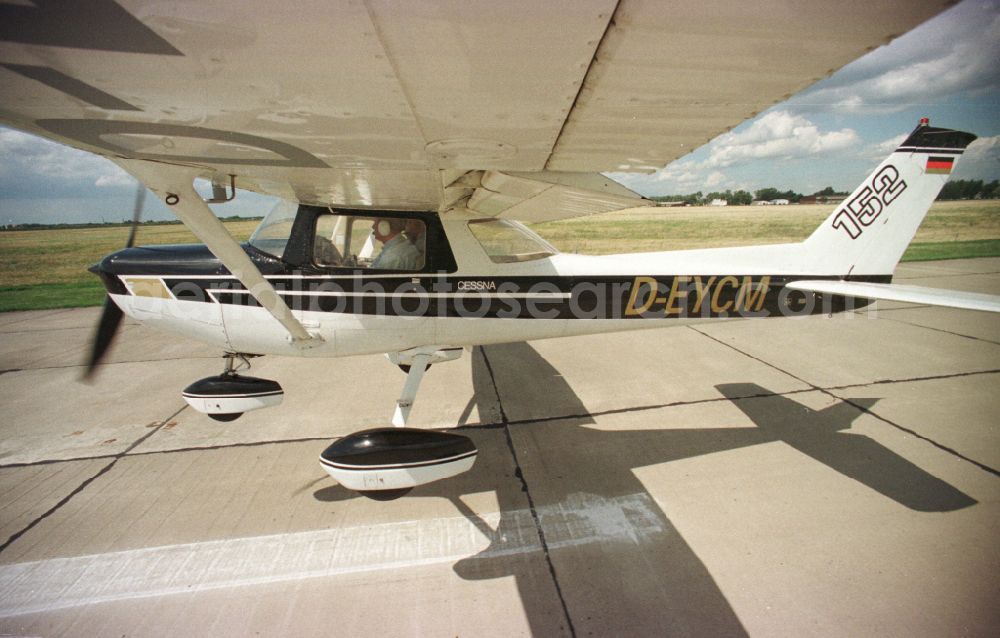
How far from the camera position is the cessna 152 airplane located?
0.82m

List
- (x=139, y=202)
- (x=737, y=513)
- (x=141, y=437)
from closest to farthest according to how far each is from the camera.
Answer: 1. (x=139, y=202)
2. (x=737, y=513)
3. (x=141, y=437)

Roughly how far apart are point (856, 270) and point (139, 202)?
5756 millimetres

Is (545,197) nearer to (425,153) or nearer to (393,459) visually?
(425,153)

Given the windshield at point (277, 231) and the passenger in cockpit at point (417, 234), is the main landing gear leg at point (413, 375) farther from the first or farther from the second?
the windshield at point (277, 231)

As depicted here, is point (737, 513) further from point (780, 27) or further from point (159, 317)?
point (159, 317)

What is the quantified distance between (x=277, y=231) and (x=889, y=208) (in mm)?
5544

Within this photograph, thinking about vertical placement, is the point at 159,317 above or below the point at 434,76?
below

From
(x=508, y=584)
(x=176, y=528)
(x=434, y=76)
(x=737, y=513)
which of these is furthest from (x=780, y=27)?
(x=176, y=528)

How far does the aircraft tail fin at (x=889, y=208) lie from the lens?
363 cm

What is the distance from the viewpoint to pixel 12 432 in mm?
3883

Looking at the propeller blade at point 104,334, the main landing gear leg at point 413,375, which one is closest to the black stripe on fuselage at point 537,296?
the main landing gear leg at point 413,375

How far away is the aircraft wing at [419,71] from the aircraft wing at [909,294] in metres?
2.18

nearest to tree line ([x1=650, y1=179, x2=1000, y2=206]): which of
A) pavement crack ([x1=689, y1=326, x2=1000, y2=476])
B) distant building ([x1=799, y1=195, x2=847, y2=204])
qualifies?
distant building ([x1=799, y1=195, x2=847, y2=204])

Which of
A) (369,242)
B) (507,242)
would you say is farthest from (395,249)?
(507,242)
